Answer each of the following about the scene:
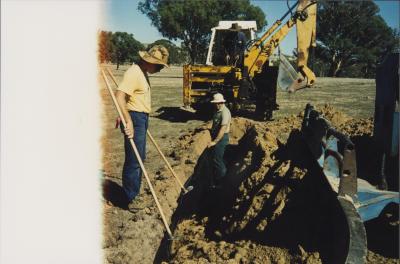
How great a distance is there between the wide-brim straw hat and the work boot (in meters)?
1.84

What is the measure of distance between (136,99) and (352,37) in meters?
53.5

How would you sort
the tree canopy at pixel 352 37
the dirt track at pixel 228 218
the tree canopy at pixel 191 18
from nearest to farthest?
the dirt track at pixel 228 218 < the tree canopy at pixel 191 18 < the tree canopy at pixel 352 37

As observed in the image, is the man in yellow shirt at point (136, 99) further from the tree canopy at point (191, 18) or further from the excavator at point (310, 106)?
the tree canopy at point (191, 18)

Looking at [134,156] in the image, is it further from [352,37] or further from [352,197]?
[352,37]

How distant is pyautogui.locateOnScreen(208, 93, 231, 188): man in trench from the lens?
540 cm

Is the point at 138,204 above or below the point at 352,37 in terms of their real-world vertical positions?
below

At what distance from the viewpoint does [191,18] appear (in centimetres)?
4300

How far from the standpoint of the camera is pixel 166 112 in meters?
12.5

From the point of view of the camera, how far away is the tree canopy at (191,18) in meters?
42.3

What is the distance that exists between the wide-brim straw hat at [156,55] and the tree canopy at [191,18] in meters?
39.1

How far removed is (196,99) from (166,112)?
6.71ft

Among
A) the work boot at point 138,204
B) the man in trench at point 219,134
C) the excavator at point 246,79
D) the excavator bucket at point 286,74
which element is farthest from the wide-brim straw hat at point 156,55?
the excavator at point 246,79

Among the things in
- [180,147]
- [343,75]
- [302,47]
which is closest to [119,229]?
[180,147]

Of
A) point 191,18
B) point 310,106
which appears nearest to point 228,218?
point 310,106
